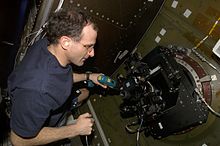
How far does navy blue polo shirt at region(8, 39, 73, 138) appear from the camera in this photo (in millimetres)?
1696

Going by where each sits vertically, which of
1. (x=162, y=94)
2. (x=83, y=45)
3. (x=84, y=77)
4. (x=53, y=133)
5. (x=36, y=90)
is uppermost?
(x=83, y=45)

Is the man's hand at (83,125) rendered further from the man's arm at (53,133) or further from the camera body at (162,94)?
the camera body at (162,94)

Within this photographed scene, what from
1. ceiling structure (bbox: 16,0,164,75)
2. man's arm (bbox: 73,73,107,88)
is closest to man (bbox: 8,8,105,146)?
ceiling structure (bbox: 16,0,164,75)

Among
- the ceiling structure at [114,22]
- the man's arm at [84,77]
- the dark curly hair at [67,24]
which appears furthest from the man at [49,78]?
the man's arm at [84,77]

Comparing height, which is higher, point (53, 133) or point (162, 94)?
point (162, 94)

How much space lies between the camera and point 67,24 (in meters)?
1.83

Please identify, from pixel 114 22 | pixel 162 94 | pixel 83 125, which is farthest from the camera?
pixel 114 22

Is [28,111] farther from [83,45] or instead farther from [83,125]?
[83,45]

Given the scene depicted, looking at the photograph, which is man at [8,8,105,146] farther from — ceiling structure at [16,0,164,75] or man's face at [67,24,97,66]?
ceiling structure at [16,0,164,75]

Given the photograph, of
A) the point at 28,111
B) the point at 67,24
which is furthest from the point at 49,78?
the point at 67,24

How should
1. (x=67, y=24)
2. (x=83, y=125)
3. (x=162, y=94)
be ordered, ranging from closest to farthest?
1. (x=67, y=24)
2. (x=83, y=125)
3. (x=162, y=94)

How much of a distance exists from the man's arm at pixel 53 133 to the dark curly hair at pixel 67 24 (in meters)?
0.62

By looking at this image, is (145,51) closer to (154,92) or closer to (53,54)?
(154,92)

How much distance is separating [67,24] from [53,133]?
77 centimetres
